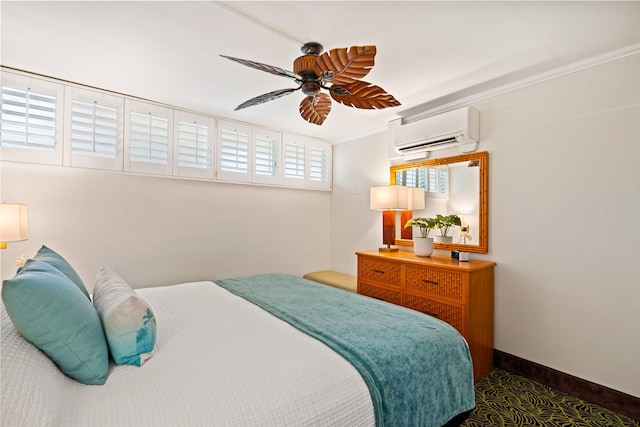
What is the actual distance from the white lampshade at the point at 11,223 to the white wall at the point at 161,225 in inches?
20.5

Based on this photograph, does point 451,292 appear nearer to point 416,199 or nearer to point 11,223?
point 416,199

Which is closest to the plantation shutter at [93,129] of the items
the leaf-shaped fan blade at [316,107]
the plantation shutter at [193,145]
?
the plantation shutter at [193,145]

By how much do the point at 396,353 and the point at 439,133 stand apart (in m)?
2.27

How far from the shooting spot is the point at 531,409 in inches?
80.8

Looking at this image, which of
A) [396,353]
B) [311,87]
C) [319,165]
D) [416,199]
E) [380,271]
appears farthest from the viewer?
[319,165]

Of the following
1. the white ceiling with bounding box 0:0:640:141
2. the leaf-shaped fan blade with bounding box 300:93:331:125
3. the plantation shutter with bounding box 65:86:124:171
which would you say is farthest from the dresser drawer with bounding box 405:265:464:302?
the plantation shutter with bounding box 65:86:124:171

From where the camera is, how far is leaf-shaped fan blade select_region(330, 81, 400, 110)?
1.86 m

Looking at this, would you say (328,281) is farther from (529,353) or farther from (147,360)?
(147,360)

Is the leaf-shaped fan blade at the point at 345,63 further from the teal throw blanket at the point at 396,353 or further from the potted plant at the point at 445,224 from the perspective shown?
the potted plant at the point at 445,224

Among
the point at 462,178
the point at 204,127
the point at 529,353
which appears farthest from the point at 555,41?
the point at 204,127

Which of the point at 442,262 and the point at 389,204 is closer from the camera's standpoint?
the point at 442,262

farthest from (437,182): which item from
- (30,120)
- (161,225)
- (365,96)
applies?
(30,120)

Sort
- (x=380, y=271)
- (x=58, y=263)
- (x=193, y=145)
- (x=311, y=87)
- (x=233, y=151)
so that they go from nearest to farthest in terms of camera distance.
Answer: (x=58, y=263), (x=311, y=87), (x=380, y=271), (x=193, y=145), (x=233, y=151)

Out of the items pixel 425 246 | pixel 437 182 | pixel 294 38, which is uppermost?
pixel 294 38
